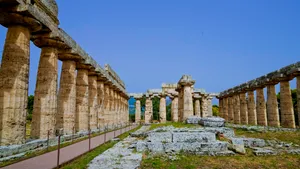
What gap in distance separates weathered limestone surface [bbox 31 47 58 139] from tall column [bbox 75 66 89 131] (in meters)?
5.98

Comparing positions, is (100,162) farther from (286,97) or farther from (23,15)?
(286,97)

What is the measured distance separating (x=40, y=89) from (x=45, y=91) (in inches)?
13.2

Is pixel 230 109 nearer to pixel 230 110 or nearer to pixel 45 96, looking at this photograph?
pixel 230 110

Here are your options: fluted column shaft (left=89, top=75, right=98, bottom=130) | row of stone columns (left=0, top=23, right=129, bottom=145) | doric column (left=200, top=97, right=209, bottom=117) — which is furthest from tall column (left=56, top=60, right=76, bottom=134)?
doric column (left=200, top=97, right=209, bottom=117)

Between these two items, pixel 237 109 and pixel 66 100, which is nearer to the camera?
pixel 66 100

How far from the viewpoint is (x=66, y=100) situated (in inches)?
637

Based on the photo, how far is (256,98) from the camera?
98.1 feet

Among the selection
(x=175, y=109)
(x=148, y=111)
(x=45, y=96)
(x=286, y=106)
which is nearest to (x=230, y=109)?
(x=175, y=109)

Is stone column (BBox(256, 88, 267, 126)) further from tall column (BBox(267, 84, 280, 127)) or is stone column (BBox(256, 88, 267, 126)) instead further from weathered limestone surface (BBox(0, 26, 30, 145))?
weathered limestone surface (BBox(0, 26, 30, 145))

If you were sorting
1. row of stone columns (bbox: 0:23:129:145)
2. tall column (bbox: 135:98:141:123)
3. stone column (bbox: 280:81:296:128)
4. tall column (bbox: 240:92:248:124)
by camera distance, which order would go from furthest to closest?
tall column (bbox: 135:98:141:123) → tall column (bbox: 240:92:248:124) → stone column (bbox: 280:81:296:128) → row of stone columns (bbox: 0:23:129:145)

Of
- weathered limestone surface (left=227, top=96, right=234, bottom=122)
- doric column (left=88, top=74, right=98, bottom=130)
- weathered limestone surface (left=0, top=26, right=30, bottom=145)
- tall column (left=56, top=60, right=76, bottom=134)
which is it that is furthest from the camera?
weathered limestone surface (left=227, top=96, right=234, bottom=122)

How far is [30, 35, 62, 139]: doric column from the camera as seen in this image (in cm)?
Answer: 1213

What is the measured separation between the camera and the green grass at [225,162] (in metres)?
7.54

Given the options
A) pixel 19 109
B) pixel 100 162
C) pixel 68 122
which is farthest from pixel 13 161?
pixel 68 122
